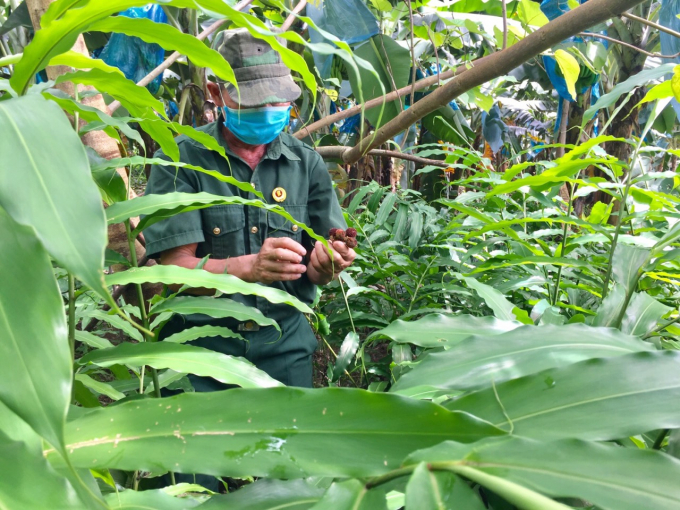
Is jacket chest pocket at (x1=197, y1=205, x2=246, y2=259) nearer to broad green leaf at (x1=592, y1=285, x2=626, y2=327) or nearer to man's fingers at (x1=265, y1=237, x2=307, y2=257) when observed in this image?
man's fingers at (x1=265, y1=237, x2=307, y2=257)

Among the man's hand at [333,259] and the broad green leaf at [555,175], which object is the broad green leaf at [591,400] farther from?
the man's hand at [333,259]

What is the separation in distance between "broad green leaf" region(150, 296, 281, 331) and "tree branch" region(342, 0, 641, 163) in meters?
0.26


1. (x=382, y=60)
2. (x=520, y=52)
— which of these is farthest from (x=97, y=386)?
(x=382, y=60)

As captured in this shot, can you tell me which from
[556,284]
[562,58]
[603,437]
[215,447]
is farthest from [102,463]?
[562,58]

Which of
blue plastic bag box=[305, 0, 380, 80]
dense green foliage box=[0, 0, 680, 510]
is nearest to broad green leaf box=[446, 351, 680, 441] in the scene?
dense green foliage box=[0, 0, 680, 510]

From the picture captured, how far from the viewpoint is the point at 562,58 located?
0.99 meters

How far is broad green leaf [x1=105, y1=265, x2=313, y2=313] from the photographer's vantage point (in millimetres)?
369

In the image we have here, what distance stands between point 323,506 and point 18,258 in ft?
0.52

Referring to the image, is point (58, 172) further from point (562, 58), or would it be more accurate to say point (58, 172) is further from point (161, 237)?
point (562, 58)

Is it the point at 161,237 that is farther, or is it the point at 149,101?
the point at 161,237

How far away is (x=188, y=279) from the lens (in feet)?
1.29

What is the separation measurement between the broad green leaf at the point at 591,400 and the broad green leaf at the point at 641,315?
0.20 m

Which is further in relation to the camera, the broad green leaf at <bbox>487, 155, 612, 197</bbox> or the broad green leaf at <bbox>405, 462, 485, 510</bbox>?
the broad green leaf at <bbox>487, 155, 612, 197</bbox>

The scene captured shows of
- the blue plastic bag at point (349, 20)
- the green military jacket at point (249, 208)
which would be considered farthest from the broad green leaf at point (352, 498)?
the blue plastic bag at point (349, 20)
